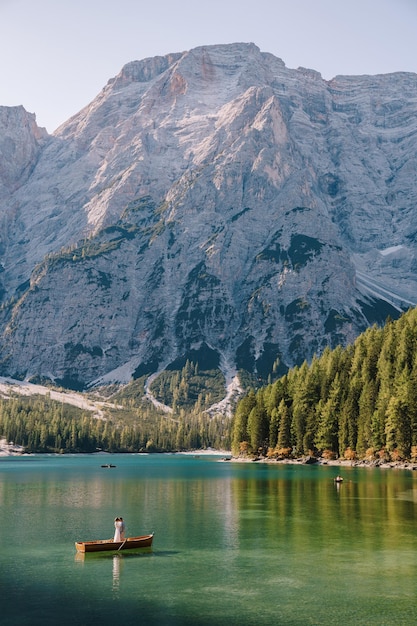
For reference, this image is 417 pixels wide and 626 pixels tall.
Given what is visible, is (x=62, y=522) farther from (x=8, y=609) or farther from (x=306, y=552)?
(x=8, y=609)

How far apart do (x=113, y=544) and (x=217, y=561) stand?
927 cm

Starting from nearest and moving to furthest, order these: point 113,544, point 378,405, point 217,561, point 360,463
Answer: point 217,561 < point 113,544 < point 378,405 < point 360,463

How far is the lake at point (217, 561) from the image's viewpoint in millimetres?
41938

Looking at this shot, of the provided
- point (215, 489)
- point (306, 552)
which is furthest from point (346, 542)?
point (215, 489)

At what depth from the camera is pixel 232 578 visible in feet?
166

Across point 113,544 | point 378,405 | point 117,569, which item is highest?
point 378,405

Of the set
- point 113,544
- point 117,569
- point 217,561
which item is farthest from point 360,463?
point 117,569

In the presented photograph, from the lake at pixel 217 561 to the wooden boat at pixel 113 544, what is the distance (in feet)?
2.09

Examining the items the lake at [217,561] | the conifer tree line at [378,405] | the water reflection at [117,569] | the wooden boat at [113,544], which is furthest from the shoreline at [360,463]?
the water reflection at [117,569]

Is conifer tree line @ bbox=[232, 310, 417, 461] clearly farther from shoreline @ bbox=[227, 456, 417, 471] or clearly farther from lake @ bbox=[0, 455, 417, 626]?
lake @ bbox=[0, 455, 417, 626]

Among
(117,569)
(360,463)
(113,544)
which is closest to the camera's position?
(117,569)

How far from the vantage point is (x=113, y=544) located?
59.6m

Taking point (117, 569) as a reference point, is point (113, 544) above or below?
above

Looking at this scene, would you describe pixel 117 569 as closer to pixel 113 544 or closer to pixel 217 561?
pixel 113 544
